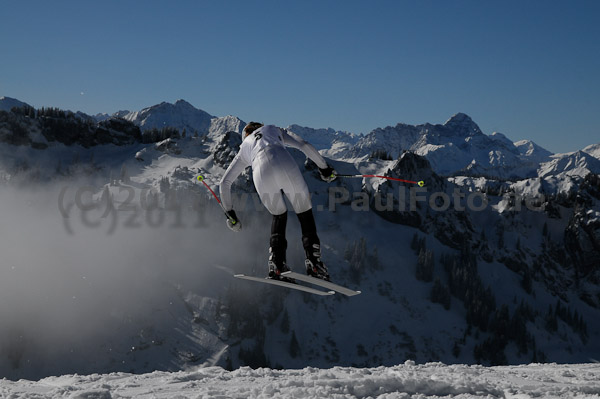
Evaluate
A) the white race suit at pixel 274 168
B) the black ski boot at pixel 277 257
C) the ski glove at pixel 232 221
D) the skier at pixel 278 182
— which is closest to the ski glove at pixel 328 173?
the skier at pixel 278 182

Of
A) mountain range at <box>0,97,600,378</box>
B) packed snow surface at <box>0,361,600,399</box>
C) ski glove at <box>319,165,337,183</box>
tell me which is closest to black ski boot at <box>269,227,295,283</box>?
ski glove at <box>319,165,337,183</box>

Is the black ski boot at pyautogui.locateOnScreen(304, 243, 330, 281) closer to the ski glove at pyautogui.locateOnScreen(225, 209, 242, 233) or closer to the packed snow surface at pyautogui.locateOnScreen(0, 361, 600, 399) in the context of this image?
the ski glove at pyautogui.locateOnScreen(225, 209, 242, 233)

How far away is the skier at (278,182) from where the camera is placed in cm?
1225

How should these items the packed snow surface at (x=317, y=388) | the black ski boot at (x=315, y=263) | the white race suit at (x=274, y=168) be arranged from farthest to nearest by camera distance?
1. the black ski boot at (x=315, y=263)
2. the white race suit at (x=274, y=168)
3. the packed snow surface at (x=317, y=388)

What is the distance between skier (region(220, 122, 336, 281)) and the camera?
12.2 metres

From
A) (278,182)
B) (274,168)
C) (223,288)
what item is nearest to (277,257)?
(278,182)

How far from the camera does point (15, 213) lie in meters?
155

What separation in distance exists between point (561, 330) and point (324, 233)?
94.7m

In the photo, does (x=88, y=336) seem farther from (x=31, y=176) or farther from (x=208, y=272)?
(x=31, y=176)

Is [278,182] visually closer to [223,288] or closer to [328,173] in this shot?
[328,173]

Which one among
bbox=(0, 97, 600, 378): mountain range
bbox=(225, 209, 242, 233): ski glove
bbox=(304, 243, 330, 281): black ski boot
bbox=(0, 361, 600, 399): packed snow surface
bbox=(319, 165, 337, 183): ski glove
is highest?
bbox=(319, 165, 337, 183): ski glove

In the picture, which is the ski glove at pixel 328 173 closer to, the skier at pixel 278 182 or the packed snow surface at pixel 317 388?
the skier at pixel 278 182

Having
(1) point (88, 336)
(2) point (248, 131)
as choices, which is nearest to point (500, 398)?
(2) point (248, 131)

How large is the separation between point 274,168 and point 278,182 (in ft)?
1.20
